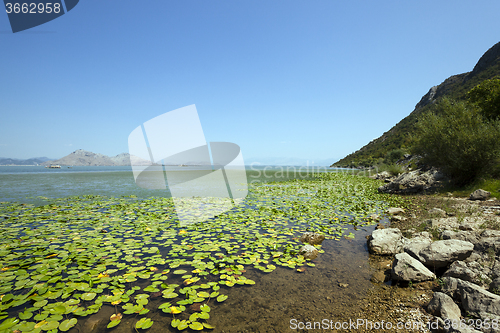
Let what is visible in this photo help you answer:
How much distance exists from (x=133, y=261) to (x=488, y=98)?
3499 cm

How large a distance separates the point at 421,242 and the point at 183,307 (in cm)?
567

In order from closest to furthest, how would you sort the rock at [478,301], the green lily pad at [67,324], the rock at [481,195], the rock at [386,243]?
the rock at [478,301]
the green lily pad at [67,324]
the rock at [386,243]
the rock at [481,195]

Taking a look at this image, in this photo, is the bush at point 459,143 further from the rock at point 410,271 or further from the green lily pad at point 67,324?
the green lily pad at point 67,324

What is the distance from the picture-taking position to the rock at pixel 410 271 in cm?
397

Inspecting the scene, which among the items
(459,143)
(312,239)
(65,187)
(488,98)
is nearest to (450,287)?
(312,239)

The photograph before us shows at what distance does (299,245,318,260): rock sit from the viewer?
534 cm

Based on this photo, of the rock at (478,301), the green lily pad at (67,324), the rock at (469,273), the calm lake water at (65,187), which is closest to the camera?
the rock at (478,301)

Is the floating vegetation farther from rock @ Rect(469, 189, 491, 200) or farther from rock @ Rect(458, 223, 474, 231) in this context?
rock @ Rect(469, 189, 491, 200)

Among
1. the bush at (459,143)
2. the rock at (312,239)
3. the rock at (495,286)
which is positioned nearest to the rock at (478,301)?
the rock at (495,286)

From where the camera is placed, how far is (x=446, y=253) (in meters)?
4.25

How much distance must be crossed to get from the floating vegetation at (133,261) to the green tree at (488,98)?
23583mm

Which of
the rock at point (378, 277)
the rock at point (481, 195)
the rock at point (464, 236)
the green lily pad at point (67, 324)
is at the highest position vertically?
the green lily pad at point (67, 324)

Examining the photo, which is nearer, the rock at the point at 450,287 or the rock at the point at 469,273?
the rock at the point at 450,287

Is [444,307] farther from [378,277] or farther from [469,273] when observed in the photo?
[378,277]
